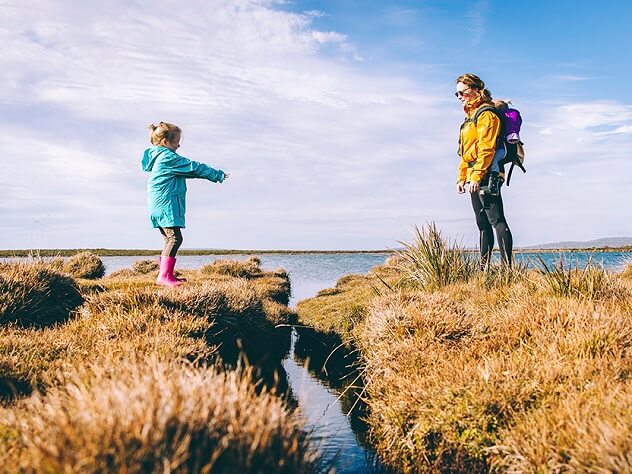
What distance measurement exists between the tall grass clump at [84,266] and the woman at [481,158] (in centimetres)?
1667

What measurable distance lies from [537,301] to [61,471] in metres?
5.69

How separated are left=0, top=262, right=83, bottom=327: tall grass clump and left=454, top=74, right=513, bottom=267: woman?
680cm

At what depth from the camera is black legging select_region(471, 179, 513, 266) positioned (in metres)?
8.74

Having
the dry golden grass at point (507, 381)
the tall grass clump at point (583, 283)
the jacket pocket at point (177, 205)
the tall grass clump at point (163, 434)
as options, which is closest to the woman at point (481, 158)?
the tall grass clump at point (583, 283)

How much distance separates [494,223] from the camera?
8.81 m

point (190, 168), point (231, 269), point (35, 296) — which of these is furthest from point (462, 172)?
point (231, 269)

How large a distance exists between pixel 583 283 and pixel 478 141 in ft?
9.97

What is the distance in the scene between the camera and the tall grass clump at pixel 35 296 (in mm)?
7204

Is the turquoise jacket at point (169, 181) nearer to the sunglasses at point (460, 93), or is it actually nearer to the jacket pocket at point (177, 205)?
the jacket pocket at point (177, 205)

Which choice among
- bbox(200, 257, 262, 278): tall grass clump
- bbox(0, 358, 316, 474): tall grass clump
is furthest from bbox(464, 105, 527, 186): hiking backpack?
bbox(200, 257, 262, 278): tall grass clump

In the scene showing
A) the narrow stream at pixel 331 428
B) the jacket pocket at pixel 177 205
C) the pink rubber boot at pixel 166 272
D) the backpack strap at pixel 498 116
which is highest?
the backpack strap at pixel 498 116

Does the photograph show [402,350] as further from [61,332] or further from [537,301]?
[61,332]

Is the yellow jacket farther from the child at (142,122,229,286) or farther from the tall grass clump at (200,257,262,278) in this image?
the tall grass clump at (200,257,262,278)

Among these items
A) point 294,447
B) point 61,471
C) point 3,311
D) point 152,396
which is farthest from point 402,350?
point 3,311
